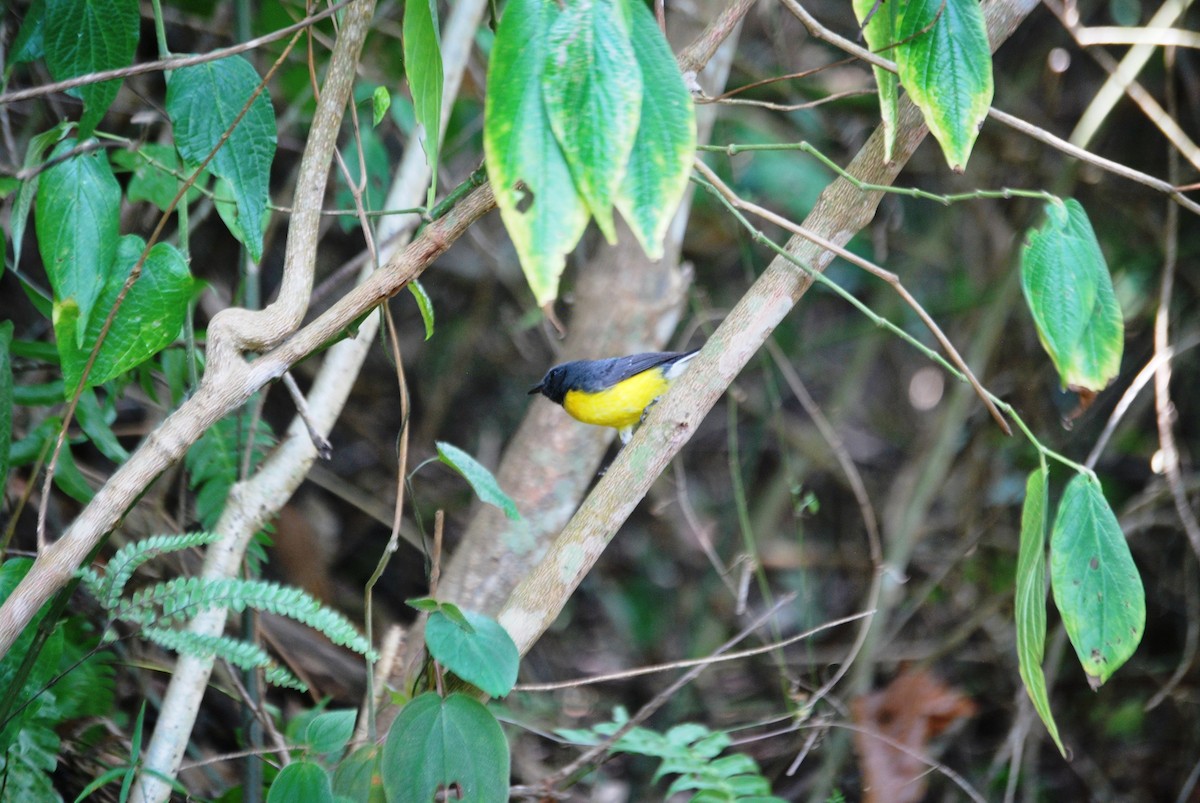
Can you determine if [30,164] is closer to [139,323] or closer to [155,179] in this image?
[139,323]

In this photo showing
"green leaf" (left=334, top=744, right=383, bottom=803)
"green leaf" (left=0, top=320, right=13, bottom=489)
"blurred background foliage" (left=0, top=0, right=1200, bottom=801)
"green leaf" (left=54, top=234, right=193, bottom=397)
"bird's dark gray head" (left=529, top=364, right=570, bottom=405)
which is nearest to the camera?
"green leaf" (left=54, top=234, right=193, bottom=397)

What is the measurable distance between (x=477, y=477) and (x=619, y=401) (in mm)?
1815

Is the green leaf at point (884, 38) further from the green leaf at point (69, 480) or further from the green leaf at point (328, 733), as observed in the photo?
the green leaf at point (69, 480)

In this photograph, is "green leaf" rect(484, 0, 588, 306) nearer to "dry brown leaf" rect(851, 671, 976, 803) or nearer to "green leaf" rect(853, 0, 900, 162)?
"green leaf" rect(853, 0, 900, 162)

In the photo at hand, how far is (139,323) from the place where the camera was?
152 centimetres

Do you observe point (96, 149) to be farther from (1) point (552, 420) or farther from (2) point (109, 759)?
(1) point (552, 420)

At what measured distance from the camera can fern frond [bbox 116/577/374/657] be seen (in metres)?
1.56

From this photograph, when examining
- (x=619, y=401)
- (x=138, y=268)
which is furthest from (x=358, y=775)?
(x=619, y=401)

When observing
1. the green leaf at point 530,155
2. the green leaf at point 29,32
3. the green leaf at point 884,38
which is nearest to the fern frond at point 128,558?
the green leaf at point 29,32

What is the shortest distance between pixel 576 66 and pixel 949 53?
618 millimetres

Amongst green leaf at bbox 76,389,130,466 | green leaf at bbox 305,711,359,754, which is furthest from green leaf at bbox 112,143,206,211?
green leaf at bbox 305,711,359,754

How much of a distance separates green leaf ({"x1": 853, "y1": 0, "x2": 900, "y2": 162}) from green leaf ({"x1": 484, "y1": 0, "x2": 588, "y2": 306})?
0.55 m

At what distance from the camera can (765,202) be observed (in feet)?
14.8

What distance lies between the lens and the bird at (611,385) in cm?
330
